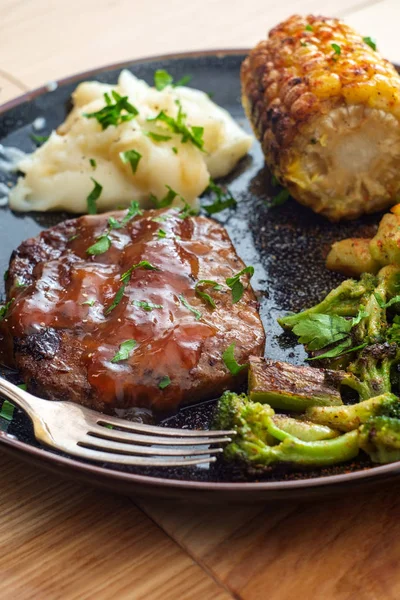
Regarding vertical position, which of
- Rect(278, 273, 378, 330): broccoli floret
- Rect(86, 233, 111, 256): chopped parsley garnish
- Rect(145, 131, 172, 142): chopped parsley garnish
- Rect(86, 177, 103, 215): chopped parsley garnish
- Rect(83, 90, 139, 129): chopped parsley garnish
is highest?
Rect(83, 90, 139, 129): chopped parsley garnish

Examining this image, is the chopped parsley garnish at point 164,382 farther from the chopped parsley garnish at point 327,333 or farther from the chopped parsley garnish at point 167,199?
the chopped parsley garnish at point 167,199

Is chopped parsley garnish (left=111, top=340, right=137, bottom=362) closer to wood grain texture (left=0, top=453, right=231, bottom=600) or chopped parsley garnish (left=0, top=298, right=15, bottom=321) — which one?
wood grain texture (left=0, top=453, right=231, bottom=600)

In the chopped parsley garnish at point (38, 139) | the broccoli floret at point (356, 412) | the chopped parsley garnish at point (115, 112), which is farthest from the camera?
the chopped parsley garnish at point (38, 139)

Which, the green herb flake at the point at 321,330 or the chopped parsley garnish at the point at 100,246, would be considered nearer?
the green herb flake at the point at 321,330

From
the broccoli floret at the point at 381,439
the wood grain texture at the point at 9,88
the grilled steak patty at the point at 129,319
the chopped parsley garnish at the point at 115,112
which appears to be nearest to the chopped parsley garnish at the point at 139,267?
the grilled steak patty at the point at 129,319

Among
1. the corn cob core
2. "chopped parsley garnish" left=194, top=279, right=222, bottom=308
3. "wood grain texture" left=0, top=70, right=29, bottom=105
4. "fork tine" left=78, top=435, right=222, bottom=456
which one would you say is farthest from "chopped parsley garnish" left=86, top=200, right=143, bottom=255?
"wood grain texture" left=0, top=70, right=29, bottom=105

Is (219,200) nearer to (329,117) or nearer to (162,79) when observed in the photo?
(329,117)

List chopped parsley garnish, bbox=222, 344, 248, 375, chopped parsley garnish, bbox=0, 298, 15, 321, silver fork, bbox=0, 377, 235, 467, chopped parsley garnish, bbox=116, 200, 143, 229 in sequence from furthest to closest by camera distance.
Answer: chopped parsley garnish, bbox=116, 200, 143, 229 < chopped parsley garnish, bbox=0, 298, 15, 321 < chopped parsley garnish, bbox=222, 344, 248, 375 < silver fork, bbox=0, 377, 235, 467
